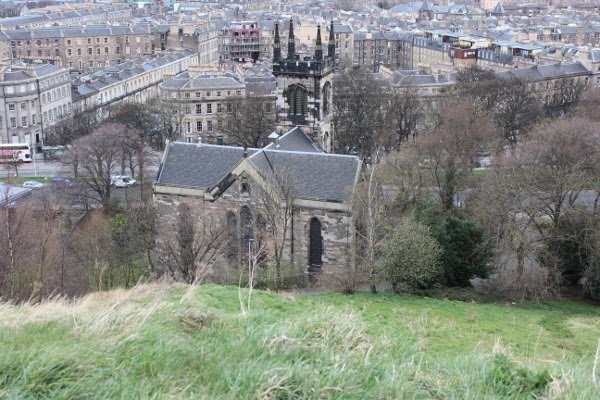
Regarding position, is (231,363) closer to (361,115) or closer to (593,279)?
(593,279)

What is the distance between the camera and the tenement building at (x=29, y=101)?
2758 inches

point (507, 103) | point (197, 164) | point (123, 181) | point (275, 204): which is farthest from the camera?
point (507, 103)

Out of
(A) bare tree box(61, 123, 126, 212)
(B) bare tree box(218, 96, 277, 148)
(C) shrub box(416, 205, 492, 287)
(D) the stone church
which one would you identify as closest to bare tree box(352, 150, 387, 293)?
(D) the stone church

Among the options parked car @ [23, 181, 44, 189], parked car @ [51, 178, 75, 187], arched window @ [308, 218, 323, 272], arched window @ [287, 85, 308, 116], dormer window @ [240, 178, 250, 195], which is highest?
arched window @ [287, 85, 308, 116]

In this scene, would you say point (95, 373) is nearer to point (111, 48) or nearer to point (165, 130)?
point (165, 130)

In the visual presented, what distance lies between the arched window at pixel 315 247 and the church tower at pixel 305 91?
34.9 feet

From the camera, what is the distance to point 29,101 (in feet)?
235

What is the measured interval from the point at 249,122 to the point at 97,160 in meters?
16.2

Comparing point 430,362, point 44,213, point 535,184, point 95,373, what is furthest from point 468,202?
point 95,373

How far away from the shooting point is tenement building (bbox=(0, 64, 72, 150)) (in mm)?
70062

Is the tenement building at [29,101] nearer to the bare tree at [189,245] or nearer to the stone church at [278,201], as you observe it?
the stone church at [278,201]

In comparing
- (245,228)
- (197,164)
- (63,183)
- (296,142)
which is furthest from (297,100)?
(63,183)

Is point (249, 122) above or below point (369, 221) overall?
below

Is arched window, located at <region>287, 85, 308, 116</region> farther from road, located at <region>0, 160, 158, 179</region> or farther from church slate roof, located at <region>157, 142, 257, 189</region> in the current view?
road, located at <region>0, 160, 158, 179</region>
